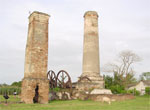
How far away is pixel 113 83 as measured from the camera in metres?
29.4

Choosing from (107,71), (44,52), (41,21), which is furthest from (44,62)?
(107,71)

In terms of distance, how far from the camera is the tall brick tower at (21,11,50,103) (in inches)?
512

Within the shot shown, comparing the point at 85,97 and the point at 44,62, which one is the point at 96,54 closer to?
the point at 85,97

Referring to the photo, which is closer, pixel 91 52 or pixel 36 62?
pixel 36 62

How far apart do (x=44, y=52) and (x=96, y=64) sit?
8311mm

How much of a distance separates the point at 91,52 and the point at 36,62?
8.56 m

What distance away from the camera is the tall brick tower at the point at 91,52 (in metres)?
19.8

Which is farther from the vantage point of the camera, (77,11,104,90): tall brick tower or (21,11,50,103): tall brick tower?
(77,11,104,90): tall brick tower

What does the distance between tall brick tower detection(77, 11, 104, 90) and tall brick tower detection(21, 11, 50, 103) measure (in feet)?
22.1

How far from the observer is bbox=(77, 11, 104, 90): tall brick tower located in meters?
19.8

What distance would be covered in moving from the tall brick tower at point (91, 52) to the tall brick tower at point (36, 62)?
6.73 m

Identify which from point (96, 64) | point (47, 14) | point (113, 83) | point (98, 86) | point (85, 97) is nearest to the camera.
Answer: point (47, 14)

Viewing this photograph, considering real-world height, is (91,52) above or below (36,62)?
above

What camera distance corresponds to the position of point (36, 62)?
44.5ft
